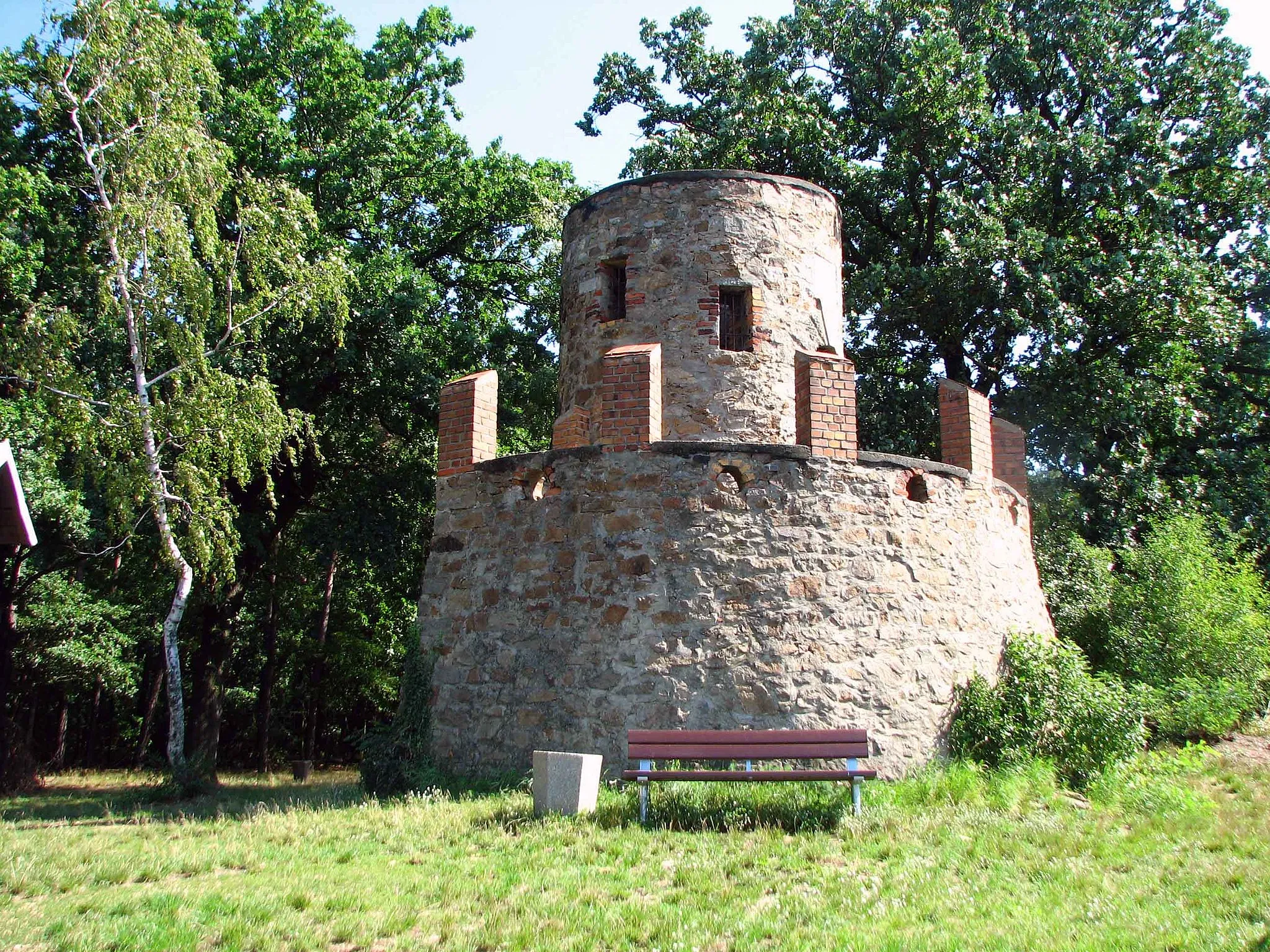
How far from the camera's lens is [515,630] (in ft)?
33.7

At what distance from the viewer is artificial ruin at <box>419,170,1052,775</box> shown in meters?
9.65

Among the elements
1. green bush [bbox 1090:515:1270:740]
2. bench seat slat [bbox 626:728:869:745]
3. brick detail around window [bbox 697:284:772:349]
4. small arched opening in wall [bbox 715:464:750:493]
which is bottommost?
bench seat slat [bbox 626:728:869:745]

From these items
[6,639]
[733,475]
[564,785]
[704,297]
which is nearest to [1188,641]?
[733,475]

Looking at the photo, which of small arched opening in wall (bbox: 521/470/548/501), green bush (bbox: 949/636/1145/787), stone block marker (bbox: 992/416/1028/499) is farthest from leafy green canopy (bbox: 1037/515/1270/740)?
small arched opening in wall (bbox: 521/470/548/501)

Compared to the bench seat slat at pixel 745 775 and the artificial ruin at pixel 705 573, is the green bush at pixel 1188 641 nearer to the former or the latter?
the artificial ruin at pixel 705 573

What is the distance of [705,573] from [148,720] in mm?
19433

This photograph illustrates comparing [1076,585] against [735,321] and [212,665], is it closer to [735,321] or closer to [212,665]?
[735,321]

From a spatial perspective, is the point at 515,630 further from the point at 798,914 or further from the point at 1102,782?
the point at 1102,782

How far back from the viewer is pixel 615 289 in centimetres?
1254

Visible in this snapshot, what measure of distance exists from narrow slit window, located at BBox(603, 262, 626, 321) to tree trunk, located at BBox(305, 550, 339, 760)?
12.7 metres

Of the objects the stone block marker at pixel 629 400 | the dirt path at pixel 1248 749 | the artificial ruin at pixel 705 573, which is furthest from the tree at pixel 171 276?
the dirt path at pixel 1248 749

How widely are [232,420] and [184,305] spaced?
186cm

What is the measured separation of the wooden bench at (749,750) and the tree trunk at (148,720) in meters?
19.0

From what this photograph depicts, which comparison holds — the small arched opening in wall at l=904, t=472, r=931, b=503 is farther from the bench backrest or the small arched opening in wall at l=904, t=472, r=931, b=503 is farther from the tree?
the tree
